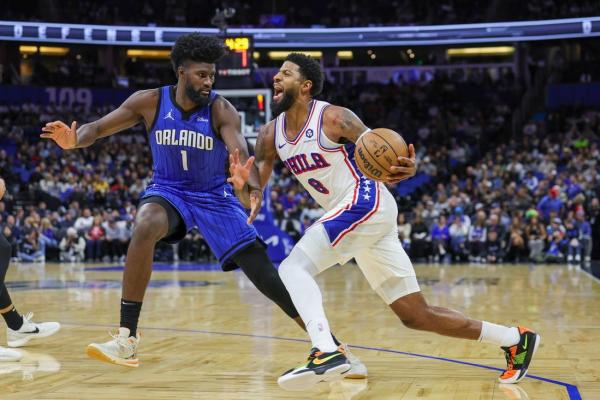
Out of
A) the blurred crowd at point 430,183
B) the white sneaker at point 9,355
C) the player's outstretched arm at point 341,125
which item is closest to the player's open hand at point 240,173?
the player's outstretched arm at point 341,125

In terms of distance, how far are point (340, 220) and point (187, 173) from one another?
1.27 m

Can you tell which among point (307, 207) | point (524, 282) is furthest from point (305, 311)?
point (307, 207)

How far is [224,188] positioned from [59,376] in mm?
1571

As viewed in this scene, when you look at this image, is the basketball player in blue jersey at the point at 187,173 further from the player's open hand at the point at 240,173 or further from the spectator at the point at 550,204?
the spectator at the point at 550,204

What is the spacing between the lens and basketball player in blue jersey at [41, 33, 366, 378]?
5.37 metres

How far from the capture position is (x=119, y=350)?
525 cm

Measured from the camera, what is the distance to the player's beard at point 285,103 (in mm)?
5121

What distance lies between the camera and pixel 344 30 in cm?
2722

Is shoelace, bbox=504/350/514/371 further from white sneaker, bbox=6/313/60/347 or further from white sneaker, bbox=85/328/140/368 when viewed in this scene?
white sneaker, bbox=6/313/60/347

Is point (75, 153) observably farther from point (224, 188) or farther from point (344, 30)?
point (224, 188)

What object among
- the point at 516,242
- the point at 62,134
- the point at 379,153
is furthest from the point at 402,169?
the point at 516,242

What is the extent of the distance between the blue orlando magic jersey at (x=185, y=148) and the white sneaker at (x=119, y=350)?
40.0 inches

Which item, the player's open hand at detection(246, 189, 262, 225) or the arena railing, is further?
the arena railing

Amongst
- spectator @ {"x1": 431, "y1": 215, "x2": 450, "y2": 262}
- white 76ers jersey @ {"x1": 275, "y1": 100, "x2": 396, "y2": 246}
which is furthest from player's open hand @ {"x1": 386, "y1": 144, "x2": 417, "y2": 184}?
spectator @ {"x1": 431, "y1": 215, "x2": 450, "y2": 262}
